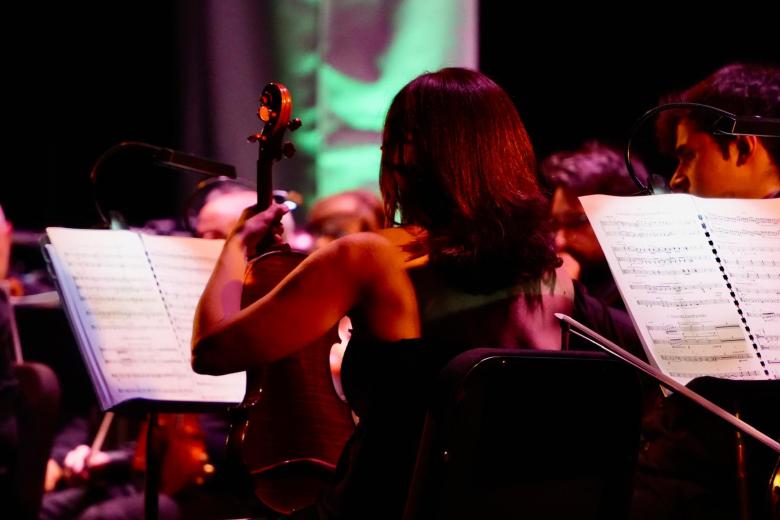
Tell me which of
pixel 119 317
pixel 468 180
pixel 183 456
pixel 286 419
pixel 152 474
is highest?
pixel 468 180

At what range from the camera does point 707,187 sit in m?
1.99

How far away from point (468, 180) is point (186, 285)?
2.77ft

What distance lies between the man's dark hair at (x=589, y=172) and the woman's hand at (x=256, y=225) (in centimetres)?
171

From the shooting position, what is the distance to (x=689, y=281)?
5.24 ft

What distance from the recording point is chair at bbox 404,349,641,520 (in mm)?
1219

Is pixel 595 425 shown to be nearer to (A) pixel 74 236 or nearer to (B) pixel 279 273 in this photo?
(B) pixel 279 273

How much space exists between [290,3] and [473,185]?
2.44 metres

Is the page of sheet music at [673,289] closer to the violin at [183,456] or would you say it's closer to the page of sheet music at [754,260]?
the page of sheet music at [754,260]

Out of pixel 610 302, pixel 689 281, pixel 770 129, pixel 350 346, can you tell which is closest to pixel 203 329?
pixel 350 346

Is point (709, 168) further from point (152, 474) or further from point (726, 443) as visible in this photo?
point (152, 474)

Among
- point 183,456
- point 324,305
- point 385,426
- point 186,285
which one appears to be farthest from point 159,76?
point 385,426

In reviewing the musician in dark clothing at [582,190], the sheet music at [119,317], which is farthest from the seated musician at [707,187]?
the sheet music at [119,317]

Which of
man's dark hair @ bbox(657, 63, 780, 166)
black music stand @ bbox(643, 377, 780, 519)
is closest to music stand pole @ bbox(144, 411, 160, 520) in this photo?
black music stand @ bbox(643, 377, 780, 519)

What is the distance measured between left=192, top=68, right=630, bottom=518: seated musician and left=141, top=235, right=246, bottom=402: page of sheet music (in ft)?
1.54
